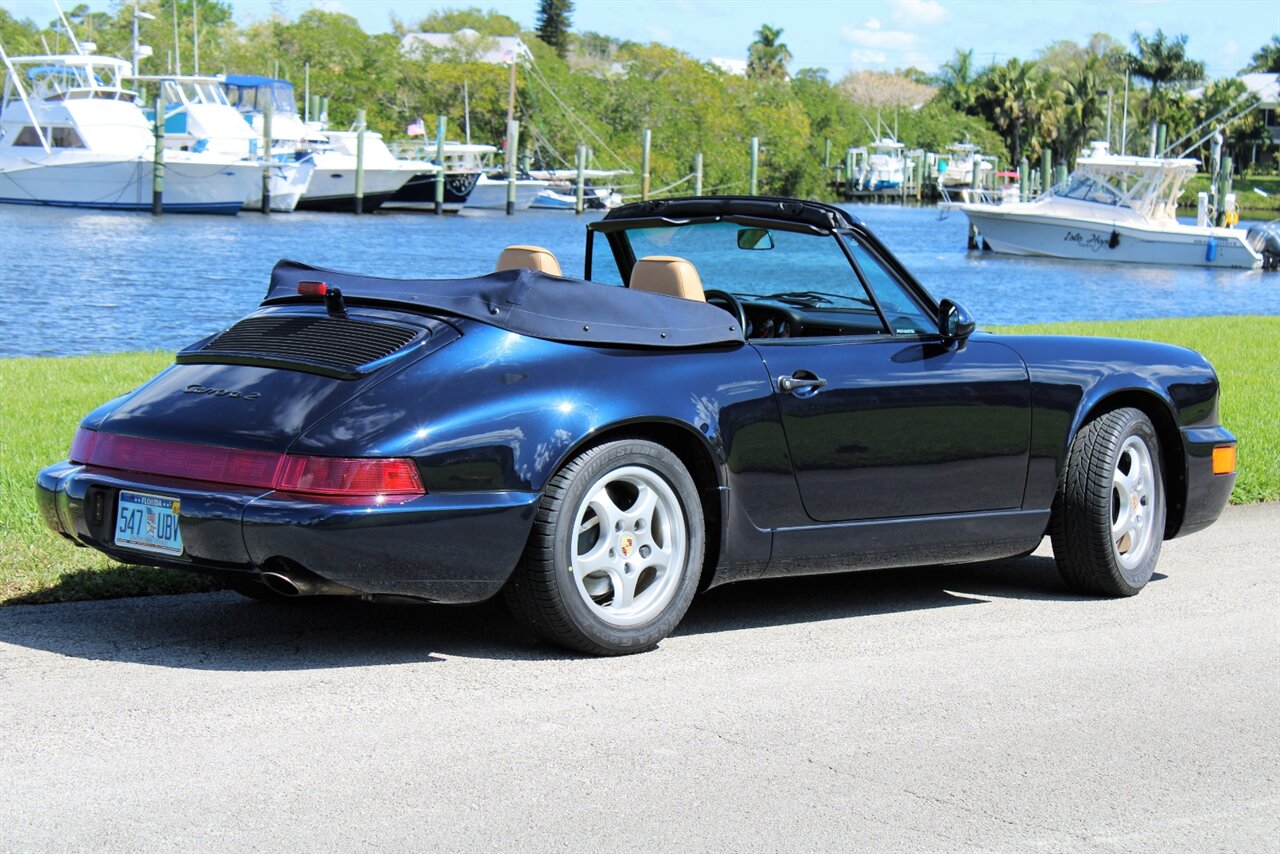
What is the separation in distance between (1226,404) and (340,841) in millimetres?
10118

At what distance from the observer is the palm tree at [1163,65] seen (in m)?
112

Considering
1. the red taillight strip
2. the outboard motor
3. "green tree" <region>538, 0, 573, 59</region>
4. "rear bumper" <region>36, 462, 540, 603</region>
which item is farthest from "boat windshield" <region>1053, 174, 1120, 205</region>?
"green tree" <region>538, 0, 573, 59</region>

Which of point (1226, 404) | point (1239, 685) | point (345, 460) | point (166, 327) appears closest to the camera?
point (345, 460)

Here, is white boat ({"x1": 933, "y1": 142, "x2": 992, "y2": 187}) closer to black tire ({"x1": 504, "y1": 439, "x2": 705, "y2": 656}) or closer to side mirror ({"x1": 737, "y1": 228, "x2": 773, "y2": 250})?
side mirror ({"x1": 737, "y1": 228, "x2": 773, "y2": 250})

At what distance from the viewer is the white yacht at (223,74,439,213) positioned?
6706 centimetres

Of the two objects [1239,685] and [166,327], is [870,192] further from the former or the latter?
[1239,685]

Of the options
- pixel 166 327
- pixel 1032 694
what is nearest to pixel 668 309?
pixel 1032 694

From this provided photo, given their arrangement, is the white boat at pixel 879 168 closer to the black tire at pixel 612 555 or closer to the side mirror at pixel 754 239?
the side mirror at pixel 754 239

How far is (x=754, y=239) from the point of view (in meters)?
6.45

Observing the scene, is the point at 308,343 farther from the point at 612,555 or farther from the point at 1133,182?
the point at 1133,182

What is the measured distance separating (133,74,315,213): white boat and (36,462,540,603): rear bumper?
58.0m

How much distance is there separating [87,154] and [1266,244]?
3884 centimetres

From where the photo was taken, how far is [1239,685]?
5301mm

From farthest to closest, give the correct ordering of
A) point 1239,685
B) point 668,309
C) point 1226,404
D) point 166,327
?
point 166,327 < point 1226,404 < point 668,309 < point 1239,685
